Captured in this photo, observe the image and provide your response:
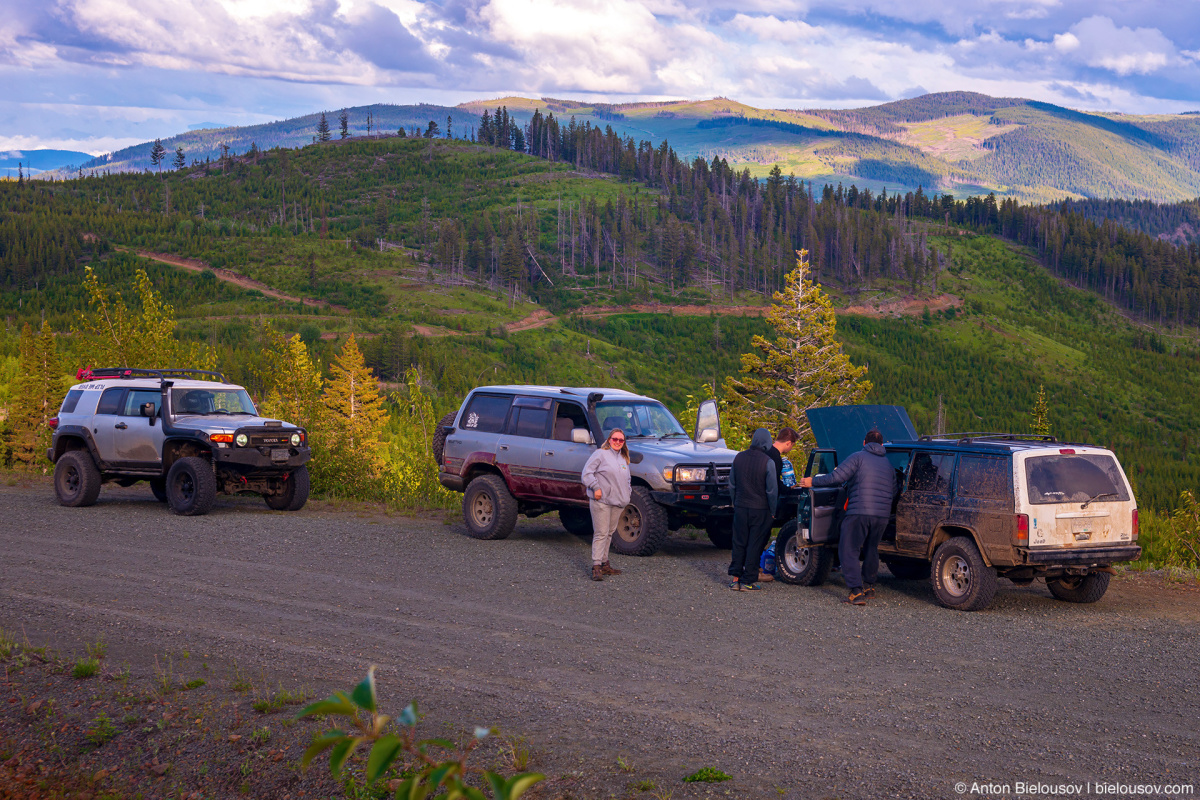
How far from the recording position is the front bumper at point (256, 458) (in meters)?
16.3

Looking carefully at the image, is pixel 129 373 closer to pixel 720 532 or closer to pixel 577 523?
pixel 577 523

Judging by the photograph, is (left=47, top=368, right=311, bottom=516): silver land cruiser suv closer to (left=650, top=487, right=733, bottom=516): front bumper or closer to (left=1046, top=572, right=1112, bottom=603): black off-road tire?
(left=650, top=487, right=733, bottom=516): front bumper

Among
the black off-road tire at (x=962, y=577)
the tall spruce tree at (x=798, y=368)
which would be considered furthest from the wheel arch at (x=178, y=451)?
the tall spruce tree at (x=798, y=368)

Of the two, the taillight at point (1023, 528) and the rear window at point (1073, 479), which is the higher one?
the rear window at point (1073, 479)

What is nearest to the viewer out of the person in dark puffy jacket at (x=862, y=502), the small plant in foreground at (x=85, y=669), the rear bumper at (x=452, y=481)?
the small plant in foreground at (x=85, y=669)

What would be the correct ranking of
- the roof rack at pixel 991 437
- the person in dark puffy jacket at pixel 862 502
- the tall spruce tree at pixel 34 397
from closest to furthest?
the person in dark puffy jacket at pixel 862 502 < the roof rack at pixel 991 437 < the tall spruce tree at pixel 34 397

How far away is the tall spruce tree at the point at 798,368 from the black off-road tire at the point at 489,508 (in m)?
30.3

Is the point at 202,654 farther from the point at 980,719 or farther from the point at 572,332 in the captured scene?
the point at 572,332

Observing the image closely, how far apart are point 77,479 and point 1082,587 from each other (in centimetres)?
1667

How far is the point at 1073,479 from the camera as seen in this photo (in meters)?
10.1

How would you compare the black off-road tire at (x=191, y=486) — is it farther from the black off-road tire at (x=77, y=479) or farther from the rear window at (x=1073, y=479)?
the rear window at (x=1073, y=479)

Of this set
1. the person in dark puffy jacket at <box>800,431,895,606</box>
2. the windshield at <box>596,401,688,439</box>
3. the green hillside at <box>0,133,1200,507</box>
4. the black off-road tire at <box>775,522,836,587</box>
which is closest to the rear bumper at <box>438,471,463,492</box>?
the windshield at <box>596,401,688,439</box>

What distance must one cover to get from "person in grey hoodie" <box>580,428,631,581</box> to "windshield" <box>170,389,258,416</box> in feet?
29.8

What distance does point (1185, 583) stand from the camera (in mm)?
12562
